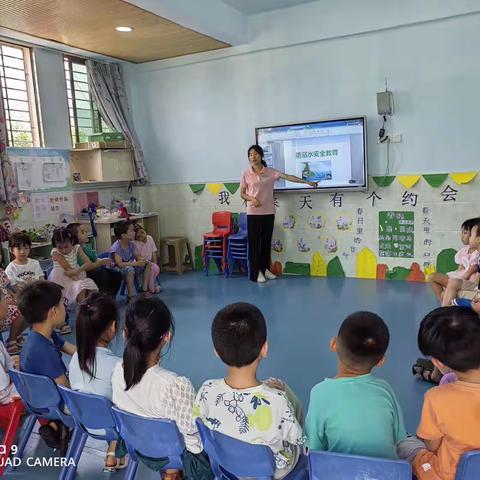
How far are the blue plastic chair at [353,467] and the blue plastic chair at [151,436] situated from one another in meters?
0.48

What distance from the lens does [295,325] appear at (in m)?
3.95

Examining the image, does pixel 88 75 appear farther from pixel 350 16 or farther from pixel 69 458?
pixel 69 458

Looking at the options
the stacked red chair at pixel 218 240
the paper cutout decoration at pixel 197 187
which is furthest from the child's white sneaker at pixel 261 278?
the paper cutout decoration at pixel 197 187

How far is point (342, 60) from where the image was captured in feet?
17.3

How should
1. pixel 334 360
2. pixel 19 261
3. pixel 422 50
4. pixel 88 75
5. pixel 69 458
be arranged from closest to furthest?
pixel 69 458, pixel 334 360, pixel 19 261, pixel 422 50, pixel 88 75

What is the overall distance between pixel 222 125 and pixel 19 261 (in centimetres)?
318

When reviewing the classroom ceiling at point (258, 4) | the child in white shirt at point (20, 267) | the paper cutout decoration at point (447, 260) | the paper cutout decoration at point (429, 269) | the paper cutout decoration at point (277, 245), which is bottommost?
the paper cutout decoration at point (429, 269)

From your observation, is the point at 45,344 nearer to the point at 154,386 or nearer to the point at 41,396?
the point at 41,396

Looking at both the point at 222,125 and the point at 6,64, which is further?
the point at 222,125

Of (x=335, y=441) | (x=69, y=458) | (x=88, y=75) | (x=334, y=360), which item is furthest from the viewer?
(x=88, y=75)

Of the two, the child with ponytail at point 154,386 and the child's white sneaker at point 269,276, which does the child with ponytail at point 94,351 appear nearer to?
the child with ponytail at point 154,386

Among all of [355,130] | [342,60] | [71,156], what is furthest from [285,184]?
[71,156]

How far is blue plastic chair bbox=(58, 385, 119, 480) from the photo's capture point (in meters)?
1.69

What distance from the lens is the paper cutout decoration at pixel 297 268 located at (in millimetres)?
5805
